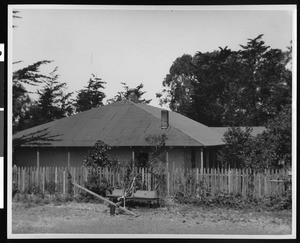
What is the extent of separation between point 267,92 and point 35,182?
11820mm

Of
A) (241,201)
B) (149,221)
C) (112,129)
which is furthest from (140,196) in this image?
(112,129)

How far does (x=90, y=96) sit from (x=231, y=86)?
11153 millimetres

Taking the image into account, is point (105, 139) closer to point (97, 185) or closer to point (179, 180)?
point (97, 185)

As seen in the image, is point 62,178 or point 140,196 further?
point 62,178

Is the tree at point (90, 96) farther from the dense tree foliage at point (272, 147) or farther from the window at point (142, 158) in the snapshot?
the dense tree foliage at point (272, 147)

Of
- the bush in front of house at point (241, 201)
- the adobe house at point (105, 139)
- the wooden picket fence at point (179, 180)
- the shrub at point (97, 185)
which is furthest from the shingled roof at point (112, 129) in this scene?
the bush in front of house at point (241, 201)

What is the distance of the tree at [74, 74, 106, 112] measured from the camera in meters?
17.7

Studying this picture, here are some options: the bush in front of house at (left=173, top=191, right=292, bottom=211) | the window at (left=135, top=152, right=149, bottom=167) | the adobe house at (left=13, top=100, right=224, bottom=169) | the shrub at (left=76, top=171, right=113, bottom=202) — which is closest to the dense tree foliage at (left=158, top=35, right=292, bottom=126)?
the adobe house at (left=13, top=100, right=224, bottom=169)

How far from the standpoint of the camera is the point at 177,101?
28688 mm

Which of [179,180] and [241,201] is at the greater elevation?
[179,180]

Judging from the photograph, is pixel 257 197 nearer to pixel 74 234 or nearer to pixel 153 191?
pixel 153 191

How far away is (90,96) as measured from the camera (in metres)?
19.6

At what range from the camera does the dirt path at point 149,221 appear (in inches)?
546

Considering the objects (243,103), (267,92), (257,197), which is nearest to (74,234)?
(257,197)
